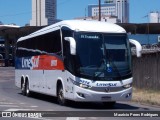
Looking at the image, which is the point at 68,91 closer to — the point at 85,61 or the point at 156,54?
the point at 85,61

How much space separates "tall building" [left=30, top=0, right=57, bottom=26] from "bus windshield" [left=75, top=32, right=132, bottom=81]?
80705 mm

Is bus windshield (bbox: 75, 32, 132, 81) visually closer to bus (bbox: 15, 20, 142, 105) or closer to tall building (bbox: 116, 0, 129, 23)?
bus (bbox: 15, 20, 142, 105)

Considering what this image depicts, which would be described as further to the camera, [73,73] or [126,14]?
[126,14]

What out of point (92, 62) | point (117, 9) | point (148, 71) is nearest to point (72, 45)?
point (92, 62)

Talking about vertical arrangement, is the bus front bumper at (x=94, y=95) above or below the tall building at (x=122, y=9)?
below

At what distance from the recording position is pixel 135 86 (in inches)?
1281

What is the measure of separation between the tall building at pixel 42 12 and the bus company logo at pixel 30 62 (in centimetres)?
7209

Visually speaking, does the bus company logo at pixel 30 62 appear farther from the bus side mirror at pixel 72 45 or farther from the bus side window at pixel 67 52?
the bus side mirror at pixel 72 45

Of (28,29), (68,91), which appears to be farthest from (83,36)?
(28,29)

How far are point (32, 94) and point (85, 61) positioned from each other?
392 inches

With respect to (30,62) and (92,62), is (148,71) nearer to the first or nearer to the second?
(30,62)

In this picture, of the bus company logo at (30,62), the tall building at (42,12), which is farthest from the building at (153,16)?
the bus company logo at (30,62)

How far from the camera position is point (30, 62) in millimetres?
25281

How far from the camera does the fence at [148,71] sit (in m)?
29.1
